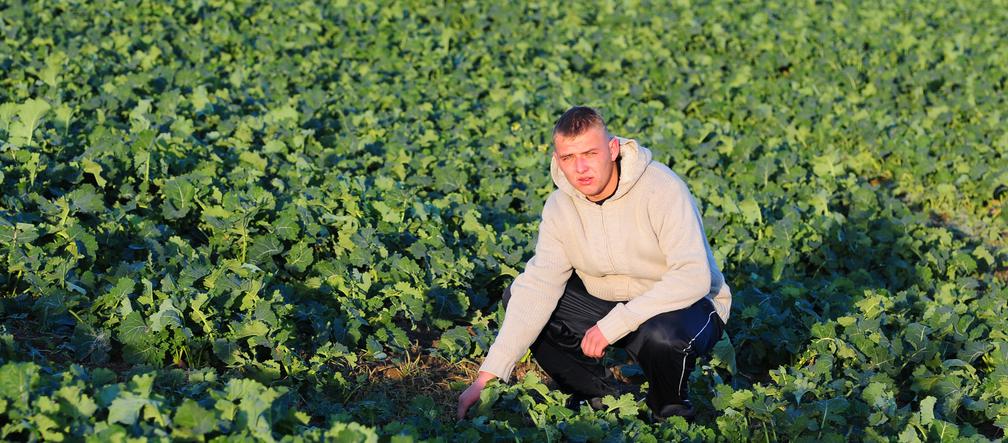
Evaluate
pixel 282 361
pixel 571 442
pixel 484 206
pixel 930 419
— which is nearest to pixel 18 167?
pixel 282 361

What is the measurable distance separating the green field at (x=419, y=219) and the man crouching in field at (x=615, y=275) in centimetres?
20

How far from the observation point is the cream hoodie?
13.3ft

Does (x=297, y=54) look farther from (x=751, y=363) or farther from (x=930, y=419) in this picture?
(x=930, y=419)

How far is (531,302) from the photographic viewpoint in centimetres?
425

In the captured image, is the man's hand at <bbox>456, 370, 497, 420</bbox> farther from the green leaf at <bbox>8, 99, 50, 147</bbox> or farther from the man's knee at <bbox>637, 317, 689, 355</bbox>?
the green leaf at <bbox>8, 99, 50, 147</bbox>

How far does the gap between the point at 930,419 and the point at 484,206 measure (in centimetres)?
335

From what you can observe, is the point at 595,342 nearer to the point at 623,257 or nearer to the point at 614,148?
the point at 623,257

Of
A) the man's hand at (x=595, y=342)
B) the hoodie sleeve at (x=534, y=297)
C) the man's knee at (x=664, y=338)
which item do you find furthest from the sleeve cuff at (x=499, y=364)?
the man's knee at (x=664, y=338)

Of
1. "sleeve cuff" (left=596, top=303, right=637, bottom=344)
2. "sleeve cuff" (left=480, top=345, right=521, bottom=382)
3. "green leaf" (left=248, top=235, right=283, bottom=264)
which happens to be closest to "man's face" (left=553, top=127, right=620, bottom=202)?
"sleeve cuff" (left=596, top=303, right=637, bottom=344)

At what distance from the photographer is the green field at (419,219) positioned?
4.14 meters

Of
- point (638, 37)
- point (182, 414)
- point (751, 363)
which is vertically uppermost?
point (638, 37)

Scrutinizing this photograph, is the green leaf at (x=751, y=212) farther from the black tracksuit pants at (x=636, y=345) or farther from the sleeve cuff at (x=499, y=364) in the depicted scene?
the sleeve cuff at (x=499, y=364)

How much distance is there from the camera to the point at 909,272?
6434 mm

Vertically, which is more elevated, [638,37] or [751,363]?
[638,37]
